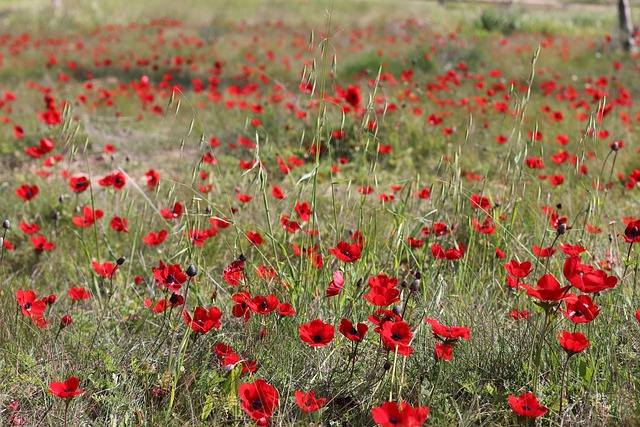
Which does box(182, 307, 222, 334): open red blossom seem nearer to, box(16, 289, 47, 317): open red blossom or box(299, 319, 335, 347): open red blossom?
box(299, 319, 335, 347): open red blossom

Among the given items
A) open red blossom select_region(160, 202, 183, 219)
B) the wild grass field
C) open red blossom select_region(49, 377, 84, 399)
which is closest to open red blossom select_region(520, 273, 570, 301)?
the wild grass field

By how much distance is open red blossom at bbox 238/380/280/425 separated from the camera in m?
1.41

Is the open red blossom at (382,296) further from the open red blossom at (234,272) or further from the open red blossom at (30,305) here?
the open red blossom at (30,305)

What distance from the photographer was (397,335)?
1494 mm

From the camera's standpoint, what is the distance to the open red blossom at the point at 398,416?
1.21 metres

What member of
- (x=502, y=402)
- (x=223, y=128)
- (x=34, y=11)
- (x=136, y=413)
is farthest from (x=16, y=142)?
(x=34, y=11)

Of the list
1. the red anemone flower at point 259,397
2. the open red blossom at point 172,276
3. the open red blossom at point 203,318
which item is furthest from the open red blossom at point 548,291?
the open red blossom at point 172,276

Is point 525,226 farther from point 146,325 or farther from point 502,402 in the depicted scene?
point 146,325

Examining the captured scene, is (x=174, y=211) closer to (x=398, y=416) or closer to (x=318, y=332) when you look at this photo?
(x=318, y=332)

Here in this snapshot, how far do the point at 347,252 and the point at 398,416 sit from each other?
2.22ft

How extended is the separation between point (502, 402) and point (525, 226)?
1135 millimetres

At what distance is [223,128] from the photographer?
5391 mm

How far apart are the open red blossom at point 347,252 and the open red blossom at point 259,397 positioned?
1.52 feet

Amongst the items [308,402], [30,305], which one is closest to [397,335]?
[308,402]
